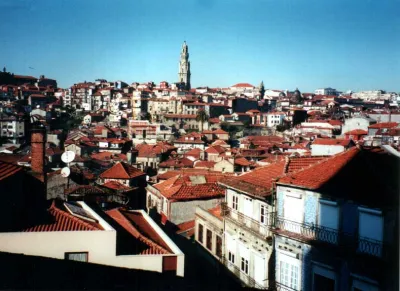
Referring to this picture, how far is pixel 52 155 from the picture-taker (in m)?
41.3

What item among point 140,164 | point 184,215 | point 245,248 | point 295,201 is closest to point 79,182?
point 184,215

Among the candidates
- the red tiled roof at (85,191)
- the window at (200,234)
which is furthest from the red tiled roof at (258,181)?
the red tiled roof at (85,191)

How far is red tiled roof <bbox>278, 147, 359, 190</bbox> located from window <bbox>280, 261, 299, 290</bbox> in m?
2.38

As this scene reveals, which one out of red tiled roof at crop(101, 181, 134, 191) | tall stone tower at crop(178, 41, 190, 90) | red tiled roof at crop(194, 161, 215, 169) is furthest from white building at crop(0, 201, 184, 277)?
tall stone tower at crop(178, 41, 190, 90)

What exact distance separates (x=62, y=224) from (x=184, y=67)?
151626 mm

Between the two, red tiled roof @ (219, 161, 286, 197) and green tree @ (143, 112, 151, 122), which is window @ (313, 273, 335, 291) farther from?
green tree @ (143, 112, 151, 122)

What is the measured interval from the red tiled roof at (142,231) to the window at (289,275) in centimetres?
341

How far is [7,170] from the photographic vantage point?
11.3 metres

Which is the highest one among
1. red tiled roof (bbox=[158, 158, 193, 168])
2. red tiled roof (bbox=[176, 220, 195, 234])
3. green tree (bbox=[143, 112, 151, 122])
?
green tree (bbox=[143, 112, 151, 122])

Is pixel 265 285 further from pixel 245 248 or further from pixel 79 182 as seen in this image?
pixel 79 182

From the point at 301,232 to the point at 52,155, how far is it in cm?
3499

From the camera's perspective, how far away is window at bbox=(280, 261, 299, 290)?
11.4 meters

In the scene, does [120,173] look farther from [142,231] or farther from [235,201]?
[142,231]

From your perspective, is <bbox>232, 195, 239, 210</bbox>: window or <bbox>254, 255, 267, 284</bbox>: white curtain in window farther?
<bbox>232, 195, 239, 210</bbox>: window
